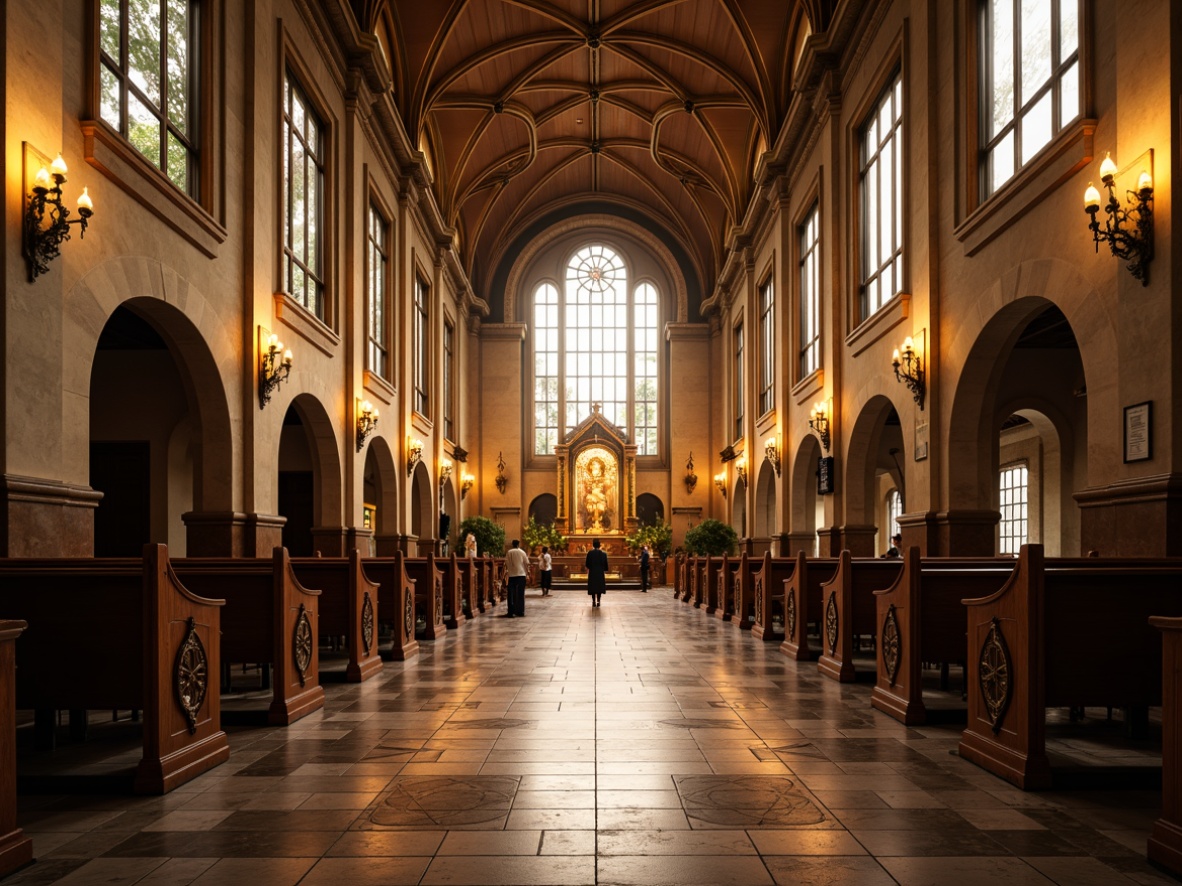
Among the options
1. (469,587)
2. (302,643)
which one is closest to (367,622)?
(302,643)

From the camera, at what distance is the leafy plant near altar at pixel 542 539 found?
3162 centimetres

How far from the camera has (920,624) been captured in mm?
7262

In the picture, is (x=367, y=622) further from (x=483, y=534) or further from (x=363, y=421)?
(x=483, y=534)

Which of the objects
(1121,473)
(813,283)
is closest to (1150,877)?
(1121,473)

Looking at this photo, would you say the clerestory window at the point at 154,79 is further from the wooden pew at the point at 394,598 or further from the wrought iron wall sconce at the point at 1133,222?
the wrought iron wall sconce at the point at 1133,222

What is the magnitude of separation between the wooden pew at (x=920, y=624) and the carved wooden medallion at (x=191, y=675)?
4.68 m

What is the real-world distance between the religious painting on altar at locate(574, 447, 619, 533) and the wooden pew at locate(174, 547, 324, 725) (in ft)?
81.9

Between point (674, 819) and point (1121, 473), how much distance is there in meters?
5.25

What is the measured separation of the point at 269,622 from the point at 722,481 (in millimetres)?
24901

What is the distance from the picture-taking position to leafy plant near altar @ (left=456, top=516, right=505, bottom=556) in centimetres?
2866

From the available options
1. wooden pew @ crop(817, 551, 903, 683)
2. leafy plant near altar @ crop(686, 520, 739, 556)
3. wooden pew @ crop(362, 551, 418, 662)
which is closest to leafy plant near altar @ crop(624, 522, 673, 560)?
leafy plant near altar @ crop(686, 520, 739, 556)

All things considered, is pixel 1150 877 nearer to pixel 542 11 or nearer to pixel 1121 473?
pixel 1121 473

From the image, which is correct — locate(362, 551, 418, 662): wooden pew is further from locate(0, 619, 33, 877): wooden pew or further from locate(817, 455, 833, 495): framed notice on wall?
locate(817, 455, 833, 495): framed notice on wall

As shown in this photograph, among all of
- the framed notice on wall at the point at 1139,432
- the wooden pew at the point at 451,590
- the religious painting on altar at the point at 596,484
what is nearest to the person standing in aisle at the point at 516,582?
the wooden pew at the point at 451,590
